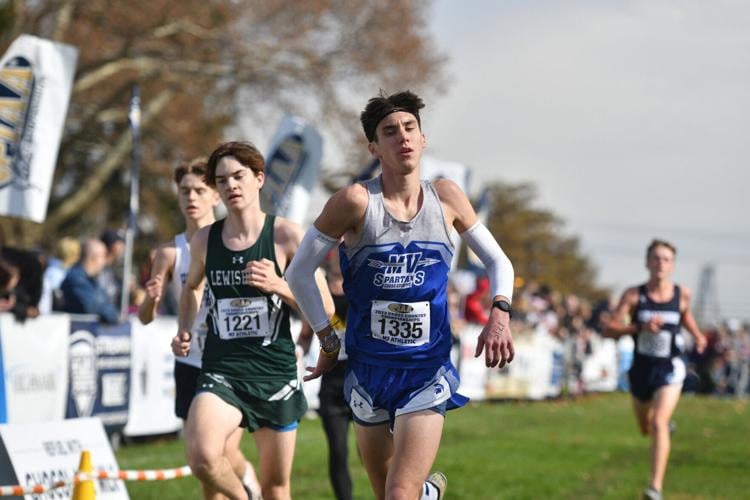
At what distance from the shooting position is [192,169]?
828 cm

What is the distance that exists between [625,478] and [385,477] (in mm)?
6708

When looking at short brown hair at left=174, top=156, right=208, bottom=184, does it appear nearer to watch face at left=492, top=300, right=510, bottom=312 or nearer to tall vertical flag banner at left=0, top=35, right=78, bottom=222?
watch face at left=492, top=300, right=510, bottom=312

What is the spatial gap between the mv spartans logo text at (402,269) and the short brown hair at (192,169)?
8.23 ft

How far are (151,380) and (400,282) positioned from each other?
9.15 meters

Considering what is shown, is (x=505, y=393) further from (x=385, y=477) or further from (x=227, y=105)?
(x=385, y=477)

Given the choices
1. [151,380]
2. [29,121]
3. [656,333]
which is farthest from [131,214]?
[656,333]

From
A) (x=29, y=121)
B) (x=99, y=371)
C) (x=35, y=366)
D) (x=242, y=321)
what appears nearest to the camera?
(x=242, y=321)

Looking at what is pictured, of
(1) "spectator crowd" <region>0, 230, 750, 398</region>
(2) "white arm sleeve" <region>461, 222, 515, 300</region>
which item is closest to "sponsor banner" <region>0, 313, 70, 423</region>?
(1) "spectator crowd" <region>0, 230, 750, 398</region>

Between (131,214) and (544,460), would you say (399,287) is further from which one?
(131,214)

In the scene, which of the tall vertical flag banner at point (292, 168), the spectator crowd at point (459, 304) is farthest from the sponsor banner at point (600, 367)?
the tall vertical flag banner at point (292, 168)

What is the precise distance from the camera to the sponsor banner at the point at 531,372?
84.4 feet

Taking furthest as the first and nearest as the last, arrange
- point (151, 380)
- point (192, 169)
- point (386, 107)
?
1. point (151, 380)
2. point (192, 169)
3. point (386, 107)

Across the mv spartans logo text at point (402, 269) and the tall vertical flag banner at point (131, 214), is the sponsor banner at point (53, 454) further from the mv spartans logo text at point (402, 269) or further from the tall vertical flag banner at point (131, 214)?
the tall vertical flag banner at point (131, 214)

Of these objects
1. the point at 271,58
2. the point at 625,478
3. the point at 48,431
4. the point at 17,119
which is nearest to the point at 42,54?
the point at 17,119
